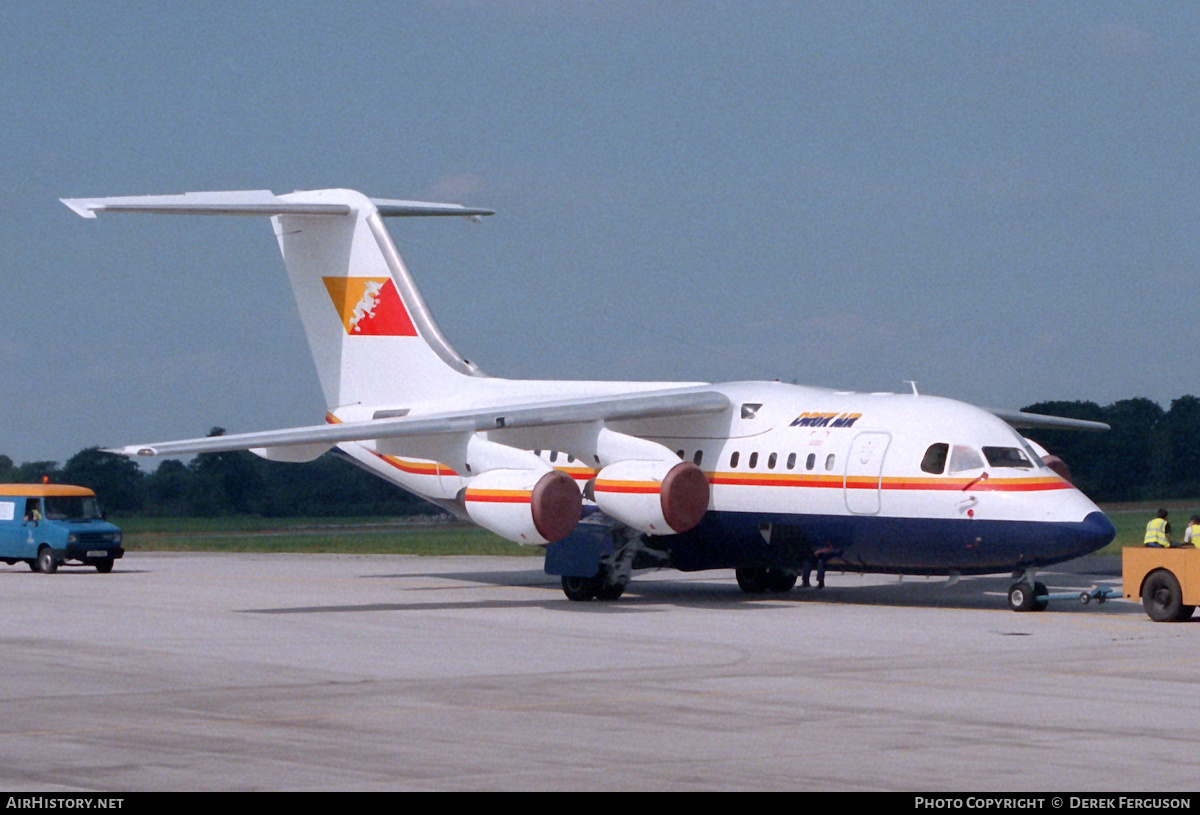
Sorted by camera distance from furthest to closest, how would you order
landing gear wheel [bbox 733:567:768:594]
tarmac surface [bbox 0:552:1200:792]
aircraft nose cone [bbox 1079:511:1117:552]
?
landing gear wheel [bbox 733:567:768:594] → aircraft nose cone [bbox 1079:511:1117:552] → tarmac surface [bbox 0:552:1200:792]

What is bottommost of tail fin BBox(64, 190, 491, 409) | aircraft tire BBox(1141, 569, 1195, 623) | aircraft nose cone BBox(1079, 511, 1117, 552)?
aircraft tire BBox(1141, 569, 1195, 623)

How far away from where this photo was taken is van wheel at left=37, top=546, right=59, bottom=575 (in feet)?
109

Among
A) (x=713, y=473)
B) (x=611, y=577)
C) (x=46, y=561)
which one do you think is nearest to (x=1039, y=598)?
(x=713, y=473)

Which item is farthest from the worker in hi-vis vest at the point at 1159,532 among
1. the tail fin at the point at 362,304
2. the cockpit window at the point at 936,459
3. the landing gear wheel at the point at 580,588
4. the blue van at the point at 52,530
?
the blue van at the point at 52,530

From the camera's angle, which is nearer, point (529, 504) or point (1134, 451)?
point (529, 504)

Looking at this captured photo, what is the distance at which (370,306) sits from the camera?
3059 cm

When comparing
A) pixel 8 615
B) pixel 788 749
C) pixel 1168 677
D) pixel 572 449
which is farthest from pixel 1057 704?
pixel 8 615

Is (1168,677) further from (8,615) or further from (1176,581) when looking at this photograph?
(8,615)

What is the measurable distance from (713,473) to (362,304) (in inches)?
331

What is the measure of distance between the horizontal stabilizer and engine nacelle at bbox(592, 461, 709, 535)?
27.7ft

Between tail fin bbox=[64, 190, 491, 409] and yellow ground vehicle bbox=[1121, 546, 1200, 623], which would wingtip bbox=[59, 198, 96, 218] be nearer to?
tail fin bbox=[64, 190, 491, 409]

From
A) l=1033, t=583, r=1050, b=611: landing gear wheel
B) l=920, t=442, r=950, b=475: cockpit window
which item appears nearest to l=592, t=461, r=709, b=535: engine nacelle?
l=920, t=442, r=950, b=475: cockpit window

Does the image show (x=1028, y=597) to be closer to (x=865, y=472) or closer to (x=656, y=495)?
(x=865, y=472)

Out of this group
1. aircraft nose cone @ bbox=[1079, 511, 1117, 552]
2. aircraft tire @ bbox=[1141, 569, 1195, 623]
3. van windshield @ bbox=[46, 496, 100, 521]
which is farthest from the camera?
van windshield @ bbox=[46, 496, 100, 521]
